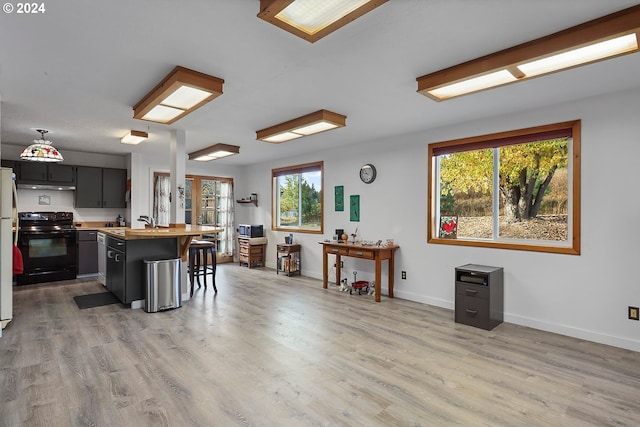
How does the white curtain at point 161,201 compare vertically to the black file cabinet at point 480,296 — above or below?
above

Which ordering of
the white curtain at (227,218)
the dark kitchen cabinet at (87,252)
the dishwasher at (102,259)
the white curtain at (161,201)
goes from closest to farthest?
the dishwasher at (102,259) → the dark kitchen cabinet at (87,252) → the white curtain at (161,201) → the white curtain at (227,218)

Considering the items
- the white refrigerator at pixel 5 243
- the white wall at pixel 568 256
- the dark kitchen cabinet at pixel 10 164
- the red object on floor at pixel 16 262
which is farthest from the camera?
the dark kitchen cabinet at pixel 10 164

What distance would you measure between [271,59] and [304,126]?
1.59 metres

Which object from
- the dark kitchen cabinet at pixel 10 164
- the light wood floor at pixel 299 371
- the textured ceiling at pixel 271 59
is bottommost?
the light wood floor at pixel 299 371

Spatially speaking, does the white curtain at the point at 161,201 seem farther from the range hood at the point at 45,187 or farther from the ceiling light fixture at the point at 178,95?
the ceiling light fixture at the point at 178,95

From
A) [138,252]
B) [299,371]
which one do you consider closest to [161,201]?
[138,252]

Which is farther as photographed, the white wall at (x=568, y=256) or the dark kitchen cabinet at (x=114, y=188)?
the dark kitchen cabinet at (x=114, y=188)

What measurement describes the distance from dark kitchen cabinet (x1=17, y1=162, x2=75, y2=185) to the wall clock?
18.1 feet

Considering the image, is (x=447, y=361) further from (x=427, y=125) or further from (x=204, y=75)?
(x=204, y=75)

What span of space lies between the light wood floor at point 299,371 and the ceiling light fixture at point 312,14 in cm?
241

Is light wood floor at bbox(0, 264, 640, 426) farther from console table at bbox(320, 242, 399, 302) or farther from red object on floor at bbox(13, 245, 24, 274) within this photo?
console table at bbox(320, 242, 399, 302)

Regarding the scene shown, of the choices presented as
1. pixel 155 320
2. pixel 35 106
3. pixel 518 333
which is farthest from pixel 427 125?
pixel 35 106

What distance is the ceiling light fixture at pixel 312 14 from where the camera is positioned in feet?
5.97

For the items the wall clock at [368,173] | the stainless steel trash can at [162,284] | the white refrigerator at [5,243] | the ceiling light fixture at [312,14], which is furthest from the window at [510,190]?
the white refrigerator at [5,243]
